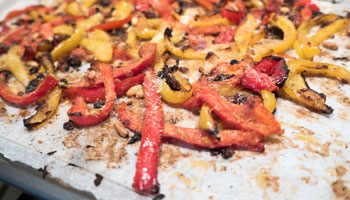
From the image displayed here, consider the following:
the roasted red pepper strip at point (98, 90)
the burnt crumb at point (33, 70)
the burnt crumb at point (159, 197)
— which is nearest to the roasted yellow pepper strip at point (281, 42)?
the roasted red pepper strip at point (98, 90)

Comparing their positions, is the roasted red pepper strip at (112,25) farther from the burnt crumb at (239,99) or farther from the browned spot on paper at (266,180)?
the browned spot on paper at (266,180)

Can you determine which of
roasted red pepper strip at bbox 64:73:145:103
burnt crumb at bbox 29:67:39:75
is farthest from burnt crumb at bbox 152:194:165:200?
burnt crumb at bbox 29:67:39:75

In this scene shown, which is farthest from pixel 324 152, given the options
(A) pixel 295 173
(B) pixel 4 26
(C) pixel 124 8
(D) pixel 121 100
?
(B) pixel 4 26

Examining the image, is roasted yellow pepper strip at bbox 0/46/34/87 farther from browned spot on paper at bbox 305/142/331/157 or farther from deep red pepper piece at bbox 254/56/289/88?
browned spot on paper at bbox 305/142/331/157

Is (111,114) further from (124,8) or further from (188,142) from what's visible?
(124,8)

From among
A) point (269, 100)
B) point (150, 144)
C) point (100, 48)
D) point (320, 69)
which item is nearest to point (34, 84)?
point (100, 48)

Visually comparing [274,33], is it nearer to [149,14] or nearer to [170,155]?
[149,14]

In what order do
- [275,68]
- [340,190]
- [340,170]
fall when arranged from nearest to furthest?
[340,190]
[340,170]
[275,68]
